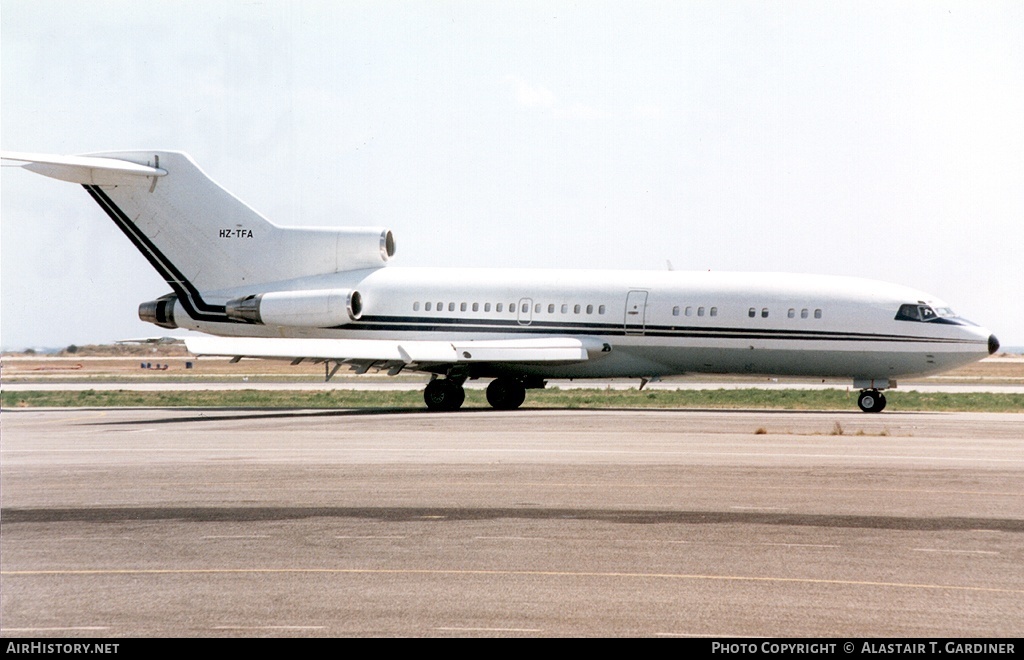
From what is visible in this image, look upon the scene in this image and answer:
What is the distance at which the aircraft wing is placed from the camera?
1214 inches

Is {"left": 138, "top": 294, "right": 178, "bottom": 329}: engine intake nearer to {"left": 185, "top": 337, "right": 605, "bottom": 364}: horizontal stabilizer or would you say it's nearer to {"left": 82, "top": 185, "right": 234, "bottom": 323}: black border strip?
{"left": 82, "top": 185, "right": 234, "bottom": 323}: black border strip

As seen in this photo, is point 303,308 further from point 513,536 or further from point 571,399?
point 513,536

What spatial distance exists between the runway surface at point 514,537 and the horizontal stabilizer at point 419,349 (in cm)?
793

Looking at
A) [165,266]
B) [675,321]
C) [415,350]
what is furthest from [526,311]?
[165,266]

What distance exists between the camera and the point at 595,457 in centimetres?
1934

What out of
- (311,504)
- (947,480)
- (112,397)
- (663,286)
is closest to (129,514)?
(311,504)

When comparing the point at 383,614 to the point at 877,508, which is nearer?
the point at 383,614

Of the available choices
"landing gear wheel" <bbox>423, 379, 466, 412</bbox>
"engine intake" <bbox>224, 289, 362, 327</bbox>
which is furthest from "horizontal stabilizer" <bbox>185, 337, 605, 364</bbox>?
"engine intake" <bbox>224, 289, 362, 327</bbox>

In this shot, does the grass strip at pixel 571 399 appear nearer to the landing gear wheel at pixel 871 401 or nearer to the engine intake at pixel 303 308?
Answer: the landing gear wheel at pixel 871 401

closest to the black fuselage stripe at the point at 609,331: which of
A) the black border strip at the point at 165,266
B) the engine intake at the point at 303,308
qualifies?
the engine intake at the point at 303,308

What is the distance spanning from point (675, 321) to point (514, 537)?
824 inches

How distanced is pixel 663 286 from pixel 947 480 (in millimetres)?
16804
